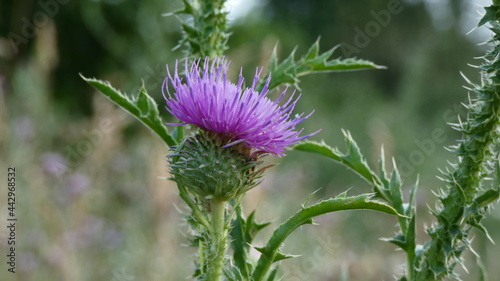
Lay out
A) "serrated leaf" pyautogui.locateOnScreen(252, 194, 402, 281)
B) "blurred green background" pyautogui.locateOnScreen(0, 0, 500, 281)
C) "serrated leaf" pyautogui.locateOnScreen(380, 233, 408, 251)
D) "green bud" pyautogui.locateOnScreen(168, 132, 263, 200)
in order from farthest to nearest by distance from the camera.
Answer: "blurred green background" pyautogui.locateOnScreen(0, 0, 500, 281) → "serrated leaf" pyautogui.locateOnScreen(380, 233, 408, 251) → "green bud" pyautogui.locateOnScreen(168, 132, 263, 200) → "serrated leaf" pyautogui.locateOnScreen(252, 194, 402, 281)

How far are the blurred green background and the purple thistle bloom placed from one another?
352 millimetres

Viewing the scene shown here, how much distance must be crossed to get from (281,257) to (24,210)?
140 inches

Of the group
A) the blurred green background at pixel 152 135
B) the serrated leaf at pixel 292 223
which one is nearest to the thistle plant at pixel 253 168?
the serrated leaf at pixel 292 223

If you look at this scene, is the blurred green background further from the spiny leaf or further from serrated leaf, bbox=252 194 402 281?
the spiny leaf

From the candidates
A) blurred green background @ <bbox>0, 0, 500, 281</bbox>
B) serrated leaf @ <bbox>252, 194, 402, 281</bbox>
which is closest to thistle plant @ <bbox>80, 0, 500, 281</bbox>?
serrated leaf @ <bbox>252, 194, 402, 281</bbox>

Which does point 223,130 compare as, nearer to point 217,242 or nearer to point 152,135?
point 217,242

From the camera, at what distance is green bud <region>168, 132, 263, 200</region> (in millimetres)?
1466

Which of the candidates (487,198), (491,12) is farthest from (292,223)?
(491,12)

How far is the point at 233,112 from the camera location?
1468mm

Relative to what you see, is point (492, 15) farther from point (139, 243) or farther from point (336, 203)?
point (139, 243)

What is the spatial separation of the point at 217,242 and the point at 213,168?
21 cm

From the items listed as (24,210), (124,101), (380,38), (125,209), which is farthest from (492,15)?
(380,38)

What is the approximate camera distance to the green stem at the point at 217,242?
145 cm

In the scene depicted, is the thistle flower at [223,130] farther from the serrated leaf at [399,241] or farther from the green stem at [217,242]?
the serrated leaf at [399,241]
